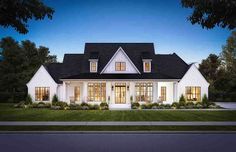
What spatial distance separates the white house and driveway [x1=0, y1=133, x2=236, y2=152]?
23.2 metres

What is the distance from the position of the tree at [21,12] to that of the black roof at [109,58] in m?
26.3

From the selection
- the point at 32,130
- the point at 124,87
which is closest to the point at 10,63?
the point at 124,87

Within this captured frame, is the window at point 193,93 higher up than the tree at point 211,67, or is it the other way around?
the tree at point 211,67

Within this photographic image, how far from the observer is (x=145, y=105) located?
36.8 m

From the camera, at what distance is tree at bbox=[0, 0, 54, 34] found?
13711mm

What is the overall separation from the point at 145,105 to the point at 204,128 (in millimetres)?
19143

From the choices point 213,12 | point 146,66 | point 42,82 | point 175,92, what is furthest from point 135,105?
point 213,12

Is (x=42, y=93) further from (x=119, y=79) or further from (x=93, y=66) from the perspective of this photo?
(x=119, y=79)

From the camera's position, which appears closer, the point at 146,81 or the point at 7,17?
the point at 7,17

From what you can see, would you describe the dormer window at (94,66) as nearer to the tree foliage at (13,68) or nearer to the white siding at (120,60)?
the white siding at (120,60)

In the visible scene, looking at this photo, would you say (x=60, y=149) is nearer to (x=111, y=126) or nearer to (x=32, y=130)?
(x=32, y=130)

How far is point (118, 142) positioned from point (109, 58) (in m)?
31.3

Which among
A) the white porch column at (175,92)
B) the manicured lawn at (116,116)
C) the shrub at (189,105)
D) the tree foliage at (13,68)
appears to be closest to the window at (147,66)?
the white porch column at (175,92)

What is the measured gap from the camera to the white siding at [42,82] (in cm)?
4144
